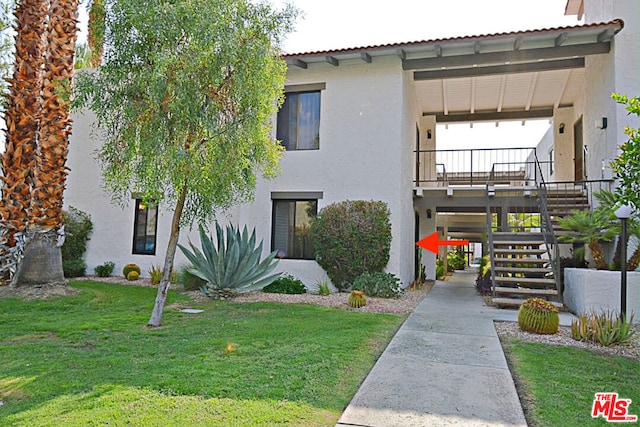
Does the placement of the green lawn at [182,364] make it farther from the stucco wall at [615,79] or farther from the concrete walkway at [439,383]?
the stucco wall at [615,79]

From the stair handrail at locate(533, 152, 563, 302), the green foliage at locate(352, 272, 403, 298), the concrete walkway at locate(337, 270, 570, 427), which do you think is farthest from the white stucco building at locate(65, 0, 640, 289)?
the concrete walkway at locate(337, 270, 570, 427)

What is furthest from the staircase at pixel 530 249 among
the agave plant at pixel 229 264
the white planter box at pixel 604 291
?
the agave plant at pixel 229 264

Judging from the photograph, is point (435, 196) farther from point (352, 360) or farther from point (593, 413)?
point (593, 413)

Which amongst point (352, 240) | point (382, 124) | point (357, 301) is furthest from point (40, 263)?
point (382, 124)

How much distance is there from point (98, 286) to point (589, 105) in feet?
45.3

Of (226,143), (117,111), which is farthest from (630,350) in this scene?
(117,111)

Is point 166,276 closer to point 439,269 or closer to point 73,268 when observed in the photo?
point 73,268

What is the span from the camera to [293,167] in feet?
40.3

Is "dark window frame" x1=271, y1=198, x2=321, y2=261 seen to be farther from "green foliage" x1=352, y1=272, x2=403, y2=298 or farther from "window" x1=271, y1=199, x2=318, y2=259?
"green foliage" x1=352, y1=272, x2=403, y2=298

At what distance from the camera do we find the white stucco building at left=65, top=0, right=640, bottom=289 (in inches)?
420

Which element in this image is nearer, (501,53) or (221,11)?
(221,11)

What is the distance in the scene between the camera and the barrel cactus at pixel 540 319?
6.89 meters

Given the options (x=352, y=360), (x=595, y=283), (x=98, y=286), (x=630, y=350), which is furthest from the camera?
(x=98, y=286)

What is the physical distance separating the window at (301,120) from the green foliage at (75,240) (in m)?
6.68
